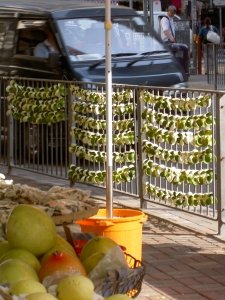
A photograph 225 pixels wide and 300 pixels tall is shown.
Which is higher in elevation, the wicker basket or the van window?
the van window

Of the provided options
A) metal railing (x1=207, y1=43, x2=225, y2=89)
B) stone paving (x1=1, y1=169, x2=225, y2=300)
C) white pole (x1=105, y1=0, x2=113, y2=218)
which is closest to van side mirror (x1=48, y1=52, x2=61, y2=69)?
stone paving (x1=1, y1=169, x2=225, y2=300)

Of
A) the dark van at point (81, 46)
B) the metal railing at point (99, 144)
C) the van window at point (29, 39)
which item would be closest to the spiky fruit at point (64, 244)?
the metal railing at point (99, 144)

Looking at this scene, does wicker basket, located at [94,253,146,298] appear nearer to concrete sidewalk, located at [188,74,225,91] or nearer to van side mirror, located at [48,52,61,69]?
van side mirror, located at [48,52,61,69]

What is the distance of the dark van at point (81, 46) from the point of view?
1030 centimetres

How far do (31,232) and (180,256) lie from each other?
3.02m

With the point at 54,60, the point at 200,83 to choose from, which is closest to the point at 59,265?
the point at 54,60

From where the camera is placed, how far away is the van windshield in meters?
10.5

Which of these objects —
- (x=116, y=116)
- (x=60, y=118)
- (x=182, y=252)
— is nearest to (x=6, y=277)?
(x=182, y=252)

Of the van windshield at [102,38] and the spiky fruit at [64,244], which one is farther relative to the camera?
the van windshield at [102,38]

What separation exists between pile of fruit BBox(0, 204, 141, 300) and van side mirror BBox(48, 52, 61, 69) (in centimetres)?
694

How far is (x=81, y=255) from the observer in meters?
3.26

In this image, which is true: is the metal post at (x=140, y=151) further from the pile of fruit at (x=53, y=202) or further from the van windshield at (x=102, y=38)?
the van windshield at (x=102, y=38)

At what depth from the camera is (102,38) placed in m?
10.7

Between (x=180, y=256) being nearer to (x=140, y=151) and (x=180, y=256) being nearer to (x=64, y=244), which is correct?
(x=140, y=151)
